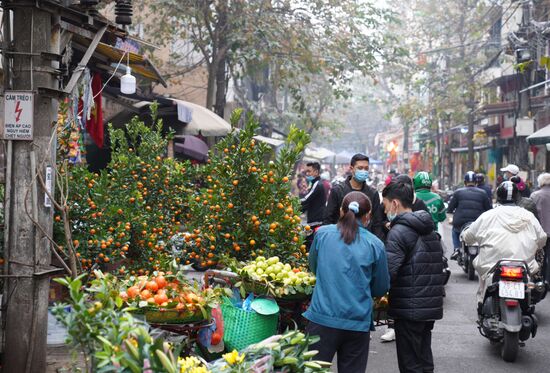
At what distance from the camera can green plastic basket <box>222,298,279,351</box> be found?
564 centimetres

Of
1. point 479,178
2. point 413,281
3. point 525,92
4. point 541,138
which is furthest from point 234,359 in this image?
point 525,92

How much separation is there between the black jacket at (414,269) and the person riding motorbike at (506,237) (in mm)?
2337

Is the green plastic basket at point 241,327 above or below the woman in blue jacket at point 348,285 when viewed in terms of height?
below

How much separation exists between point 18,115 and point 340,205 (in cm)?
360

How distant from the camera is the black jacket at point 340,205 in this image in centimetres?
838

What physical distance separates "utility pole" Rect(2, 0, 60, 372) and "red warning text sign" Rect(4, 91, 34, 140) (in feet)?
0.23

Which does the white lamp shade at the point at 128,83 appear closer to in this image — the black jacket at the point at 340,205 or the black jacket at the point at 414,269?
the black jacket at the point at 340,205

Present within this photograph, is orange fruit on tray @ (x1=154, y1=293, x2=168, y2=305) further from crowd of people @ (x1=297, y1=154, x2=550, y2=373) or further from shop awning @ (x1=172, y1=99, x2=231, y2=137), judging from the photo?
shop awning @ (x1=172, y1=99, x2=231, y2=137)

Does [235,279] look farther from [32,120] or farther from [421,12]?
[421,12]

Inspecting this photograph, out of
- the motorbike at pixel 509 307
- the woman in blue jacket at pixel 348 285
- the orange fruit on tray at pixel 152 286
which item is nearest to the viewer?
the woman in blue jacket at pixel 348 285

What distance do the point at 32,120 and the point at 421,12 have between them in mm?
35672

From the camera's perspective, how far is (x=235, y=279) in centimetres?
620

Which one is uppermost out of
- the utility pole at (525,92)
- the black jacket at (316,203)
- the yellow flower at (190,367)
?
the utility pole at (525,92)

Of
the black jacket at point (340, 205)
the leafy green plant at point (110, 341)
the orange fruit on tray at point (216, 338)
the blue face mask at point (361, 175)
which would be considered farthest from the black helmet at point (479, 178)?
the leafy green plant at point (110, 341)
